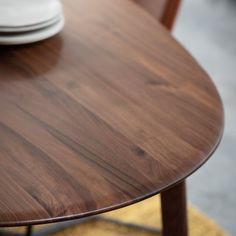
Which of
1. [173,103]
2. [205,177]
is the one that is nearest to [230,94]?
[205,177]

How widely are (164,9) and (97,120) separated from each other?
0.49 m

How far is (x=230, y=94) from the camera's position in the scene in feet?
5.95

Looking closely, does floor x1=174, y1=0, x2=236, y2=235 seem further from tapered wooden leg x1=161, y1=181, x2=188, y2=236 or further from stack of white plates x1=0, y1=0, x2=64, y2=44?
stack of white plates x1=0, y1=0, x2=64, y2=44

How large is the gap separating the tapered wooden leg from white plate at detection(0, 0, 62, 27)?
1.18 feet

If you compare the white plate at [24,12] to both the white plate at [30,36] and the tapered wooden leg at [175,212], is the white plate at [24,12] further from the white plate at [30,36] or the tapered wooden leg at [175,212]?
the tapered wooden leg at [175,212]

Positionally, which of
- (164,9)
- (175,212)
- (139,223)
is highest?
(164,9)

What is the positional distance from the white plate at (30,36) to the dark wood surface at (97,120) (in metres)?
0.02

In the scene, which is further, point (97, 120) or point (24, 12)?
point (24, 12)

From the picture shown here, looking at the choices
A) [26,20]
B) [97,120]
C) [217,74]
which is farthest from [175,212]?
[217,74]

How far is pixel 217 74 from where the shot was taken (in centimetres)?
192

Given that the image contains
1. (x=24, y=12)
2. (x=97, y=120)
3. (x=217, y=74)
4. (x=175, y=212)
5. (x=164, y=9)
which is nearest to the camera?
(x=97, y=120)

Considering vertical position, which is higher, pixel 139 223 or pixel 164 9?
pixel 164 9

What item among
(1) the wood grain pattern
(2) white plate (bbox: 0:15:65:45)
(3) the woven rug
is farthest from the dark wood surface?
(3) the woven rug

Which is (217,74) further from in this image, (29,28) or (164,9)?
(29,28)
